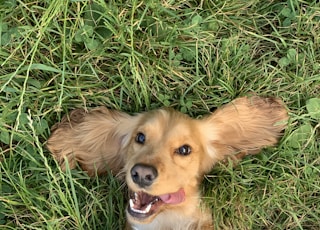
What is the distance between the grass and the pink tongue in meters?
0.28

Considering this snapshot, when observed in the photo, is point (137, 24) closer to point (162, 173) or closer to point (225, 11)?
point (225, 11)

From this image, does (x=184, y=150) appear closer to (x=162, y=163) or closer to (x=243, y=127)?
(x=162, y=163)

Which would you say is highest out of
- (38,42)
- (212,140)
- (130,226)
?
(38,42)

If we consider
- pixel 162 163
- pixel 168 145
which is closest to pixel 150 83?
pixel 168 145

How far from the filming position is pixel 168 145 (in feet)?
11.0

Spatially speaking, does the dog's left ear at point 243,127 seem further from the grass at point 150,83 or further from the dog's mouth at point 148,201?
the dog's mouth at point 148,201

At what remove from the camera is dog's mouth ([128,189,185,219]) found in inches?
132

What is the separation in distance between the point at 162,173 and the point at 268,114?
93cm

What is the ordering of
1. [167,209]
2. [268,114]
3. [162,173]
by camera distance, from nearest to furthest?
[162,173] < [167,209] < [268,114]

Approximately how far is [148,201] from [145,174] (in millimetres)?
329

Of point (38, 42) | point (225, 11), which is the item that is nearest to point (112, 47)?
point (38, 42)

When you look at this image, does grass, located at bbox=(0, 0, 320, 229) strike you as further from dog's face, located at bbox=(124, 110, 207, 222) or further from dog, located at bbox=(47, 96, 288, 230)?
dog's face, located at bbox=(124, 110, 207, 222)

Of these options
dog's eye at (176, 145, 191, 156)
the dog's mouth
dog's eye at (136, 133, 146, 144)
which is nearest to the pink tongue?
the dog's mouth

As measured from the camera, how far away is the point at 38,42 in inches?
145
